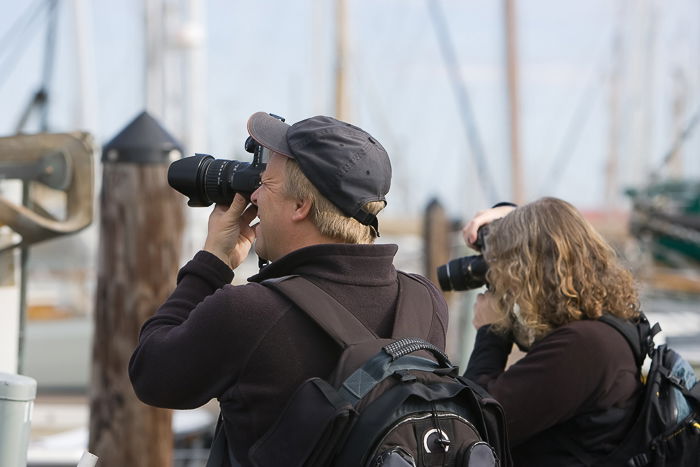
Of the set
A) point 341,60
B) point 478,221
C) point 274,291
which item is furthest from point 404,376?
point 341,60

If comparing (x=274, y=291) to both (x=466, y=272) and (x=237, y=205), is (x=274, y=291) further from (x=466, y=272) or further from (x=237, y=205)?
(x=466, y=272)

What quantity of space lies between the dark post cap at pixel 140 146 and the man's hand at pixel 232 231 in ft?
6.36

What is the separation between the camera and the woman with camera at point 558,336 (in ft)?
7.73

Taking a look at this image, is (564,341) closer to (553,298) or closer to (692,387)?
(553,298)

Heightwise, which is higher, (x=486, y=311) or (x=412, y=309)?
(x=412, y=309)

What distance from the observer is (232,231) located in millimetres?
2025

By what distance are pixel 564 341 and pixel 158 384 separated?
1.11m

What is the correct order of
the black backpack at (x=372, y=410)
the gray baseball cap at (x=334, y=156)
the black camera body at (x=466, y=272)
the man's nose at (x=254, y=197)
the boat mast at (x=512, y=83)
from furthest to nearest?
1. the boat mast at (x=512, y=83)
2. the black camera body at (x=466, y=272)
3. the man's nose at (x=254, y=197)
4. the gray baseball cap at (x=334, y=156)
5. the black backpack at (x=372, y=410)

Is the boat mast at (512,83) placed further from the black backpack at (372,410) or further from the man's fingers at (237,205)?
the black backpack at (372,410)

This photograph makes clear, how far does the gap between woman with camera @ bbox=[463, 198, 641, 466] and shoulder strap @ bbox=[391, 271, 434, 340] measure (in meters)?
0.47

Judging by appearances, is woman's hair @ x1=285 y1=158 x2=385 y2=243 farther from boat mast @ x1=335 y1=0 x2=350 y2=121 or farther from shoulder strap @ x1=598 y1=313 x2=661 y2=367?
boat mast @ x1=335 y1=0 x2=350 y2=121

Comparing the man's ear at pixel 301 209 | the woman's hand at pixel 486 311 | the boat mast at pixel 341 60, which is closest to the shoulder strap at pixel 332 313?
the man's ear at pixel 301 209

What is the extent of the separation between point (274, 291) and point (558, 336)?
0.94m

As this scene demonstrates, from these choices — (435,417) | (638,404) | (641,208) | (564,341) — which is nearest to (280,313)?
(435,417)
